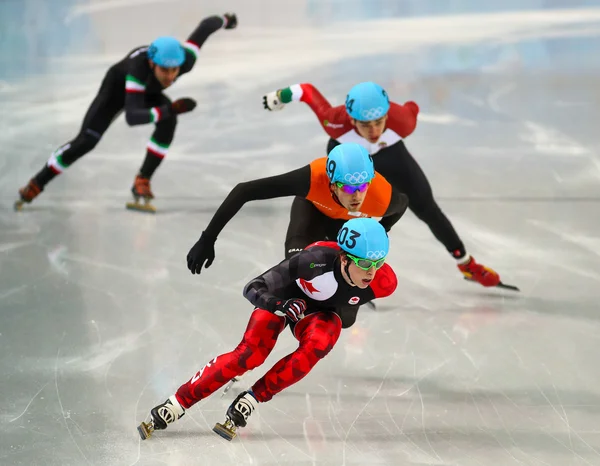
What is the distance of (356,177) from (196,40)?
11.1ft

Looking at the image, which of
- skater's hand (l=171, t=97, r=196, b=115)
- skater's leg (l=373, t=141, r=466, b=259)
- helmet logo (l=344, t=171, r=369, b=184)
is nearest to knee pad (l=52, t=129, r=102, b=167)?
skater's hand (l=171, t=97, r=196, b=115)

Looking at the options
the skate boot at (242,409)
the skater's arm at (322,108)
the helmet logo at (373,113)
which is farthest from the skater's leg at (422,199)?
the skate boot at (242,409)

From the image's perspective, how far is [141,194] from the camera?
23.6ft

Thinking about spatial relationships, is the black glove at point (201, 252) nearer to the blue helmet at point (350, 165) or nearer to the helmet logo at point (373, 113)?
the blue helmet at point (350, 165)

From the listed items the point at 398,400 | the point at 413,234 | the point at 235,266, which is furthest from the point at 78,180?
the point at 398,400

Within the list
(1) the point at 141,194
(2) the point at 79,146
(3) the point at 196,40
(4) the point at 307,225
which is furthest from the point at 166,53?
(4) the point at 307,225

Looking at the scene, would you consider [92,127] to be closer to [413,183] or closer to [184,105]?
[184,105]

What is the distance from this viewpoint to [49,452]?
416cm

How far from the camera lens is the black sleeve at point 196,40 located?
23.2 ft

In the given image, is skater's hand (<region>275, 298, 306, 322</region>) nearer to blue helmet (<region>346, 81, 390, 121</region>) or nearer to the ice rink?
the ice rink

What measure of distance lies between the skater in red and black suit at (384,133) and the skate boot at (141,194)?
1.90 m

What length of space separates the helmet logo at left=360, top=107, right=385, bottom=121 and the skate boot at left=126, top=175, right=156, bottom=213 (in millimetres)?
2637

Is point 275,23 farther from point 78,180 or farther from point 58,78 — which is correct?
point 78,180

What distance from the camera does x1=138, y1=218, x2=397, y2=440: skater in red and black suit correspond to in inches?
154
